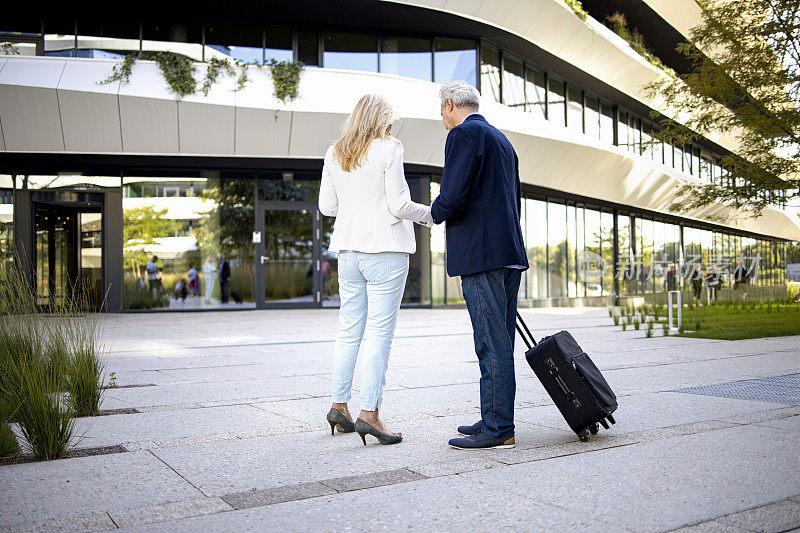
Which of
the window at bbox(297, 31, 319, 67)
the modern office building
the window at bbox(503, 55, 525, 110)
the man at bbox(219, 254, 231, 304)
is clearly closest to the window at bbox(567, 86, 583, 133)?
the modern office building

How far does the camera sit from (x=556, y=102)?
87.8ft

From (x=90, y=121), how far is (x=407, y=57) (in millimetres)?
8629

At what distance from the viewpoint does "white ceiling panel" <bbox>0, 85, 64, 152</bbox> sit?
17.1m

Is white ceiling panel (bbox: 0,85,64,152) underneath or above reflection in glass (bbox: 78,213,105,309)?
above

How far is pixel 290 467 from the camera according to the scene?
12.5 ft

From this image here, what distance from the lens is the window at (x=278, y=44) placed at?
19.7m

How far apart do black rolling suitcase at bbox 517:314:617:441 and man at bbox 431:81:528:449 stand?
23cm

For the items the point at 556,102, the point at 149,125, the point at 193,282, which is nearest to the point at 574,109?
the point at 556,102

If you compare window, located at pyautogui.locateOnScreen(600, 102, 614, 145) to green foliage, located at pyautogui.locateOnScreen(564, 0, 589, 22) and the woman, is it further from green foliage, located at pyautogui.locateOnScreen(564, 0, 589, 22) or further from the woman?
the woman

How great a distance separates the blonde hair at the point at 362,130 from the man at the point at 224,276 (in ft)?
53.9

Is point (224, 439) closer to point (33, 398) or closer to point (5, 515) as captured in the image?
point (33, 398)

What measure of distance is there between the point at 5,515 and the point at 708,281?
80.8 feet

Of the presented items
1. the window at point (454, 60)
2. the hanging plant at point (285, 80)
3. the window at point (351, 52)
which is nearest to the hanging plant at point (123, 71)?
the hanging plant at point (285, 80)

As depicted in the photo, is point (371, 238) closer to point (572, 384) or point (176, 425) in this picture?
point (572, 384)
